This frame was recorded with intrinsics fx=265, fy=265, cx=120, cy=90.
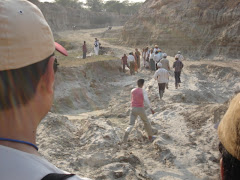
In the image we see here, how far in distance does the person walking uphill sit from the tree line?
6557cm

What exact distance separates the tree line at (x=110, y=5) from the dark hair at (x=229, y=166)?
6541 centimetres

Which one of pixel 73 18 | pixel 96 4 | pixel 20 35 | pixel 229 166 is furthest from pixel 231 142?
pixel 96 4

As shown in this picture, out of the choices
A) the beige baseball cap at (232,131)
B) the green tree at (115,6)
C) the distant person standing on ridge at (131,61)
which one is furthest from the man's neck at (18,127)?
the green tree at (115,6)

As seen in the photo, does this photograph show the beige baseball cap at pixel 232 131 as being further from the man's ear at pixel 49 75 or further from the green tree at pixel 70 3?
the green tree at pixel 70 3

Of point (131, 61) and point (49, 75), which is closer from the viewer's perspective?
point (49, 75)

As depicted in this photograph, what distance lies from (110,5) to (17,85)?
6969 centimetres

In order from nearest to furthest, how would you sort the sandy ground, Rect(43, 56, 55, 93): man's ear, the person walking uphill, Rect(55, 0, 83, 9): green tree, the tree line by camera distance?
1. the person walking uphill
2. Rect(43, 56, 55, 93): man's ear
3. the sandy ground
4. Rect(55, 0, 83, 9): green tree
5. the tree line

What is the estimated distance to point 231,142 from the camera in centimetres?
129

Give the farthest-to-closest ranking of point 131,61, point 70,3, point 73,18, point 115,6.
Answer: point 115,6 → point 70,3 → point 73,18 → point 131,61

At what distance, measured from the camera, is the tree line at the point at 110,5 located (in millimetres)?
64750

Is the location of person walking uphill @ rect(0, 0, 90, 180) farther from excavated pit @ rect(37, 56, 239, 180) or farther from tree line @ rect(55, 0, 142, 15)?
tree line @ rect(55, 0, 142, 15)

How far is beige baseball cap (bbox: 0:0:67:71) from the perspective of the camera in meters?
0.98

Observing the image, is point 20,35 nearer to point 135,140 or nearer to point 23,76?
point 23,76

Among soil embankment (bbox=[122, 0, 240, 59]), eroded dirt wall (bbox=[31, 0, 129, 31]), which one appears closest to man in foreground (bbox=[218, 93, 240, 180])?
soil embankment (bbox=[122, 0, 240, 59])
